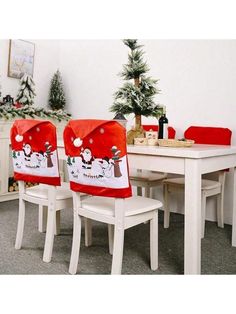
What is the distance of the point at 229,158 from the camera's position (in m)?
1.95

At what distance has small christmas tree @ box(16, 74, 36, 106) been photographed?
3.97 m

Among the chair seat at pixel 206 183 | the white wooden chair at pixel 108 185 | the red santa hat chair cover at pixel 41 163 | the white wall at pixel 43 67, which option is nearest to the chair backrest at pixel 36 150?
the red santa hat chair cover at pixel 41 163

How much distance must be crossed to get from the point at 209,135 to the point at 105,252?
1431mm

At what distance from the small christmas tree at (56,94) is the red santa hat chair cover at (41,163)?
2361mm

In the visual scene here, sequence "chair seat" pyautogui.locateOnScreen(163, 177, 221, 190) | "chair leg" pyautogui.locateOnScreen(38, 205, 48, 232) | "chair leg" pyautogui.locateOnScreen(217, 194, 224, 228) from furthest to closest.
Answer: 1. "chair leg" pyautogui.locateOnScreen(217, 194, 224, 228)
2. "chair leg" pyautogui.locateOnScreen(38, 205, 48, 232)
3. "chair seat" pyautogui.locateOnScreen(163, 177, 221, 190)

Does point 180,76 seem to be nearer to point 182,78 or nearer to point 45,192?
point 182,78

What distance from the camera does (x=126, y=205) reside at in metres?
1.65

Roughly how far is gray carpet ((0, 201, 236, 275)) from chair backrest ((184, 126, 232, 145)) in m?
0.79

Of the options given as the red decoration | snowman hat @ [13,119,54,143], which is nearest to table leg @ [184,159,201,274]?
snowman hat @ [13,119,54,143]

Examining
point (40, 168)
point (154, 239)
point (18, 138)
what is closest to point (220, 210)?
point (154, 239)

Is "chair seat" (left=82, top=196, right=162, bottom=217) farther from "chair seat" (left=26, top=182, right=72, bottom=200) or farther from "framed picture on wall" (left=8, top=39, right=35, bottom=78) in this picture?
"framed picture on wall" (left=8, top=39, right=35, bottom=78)

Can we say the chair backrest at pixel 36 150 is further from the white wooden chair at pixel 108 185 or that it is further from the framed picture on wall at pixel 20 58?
the framed picture on wall at pixel 20 58

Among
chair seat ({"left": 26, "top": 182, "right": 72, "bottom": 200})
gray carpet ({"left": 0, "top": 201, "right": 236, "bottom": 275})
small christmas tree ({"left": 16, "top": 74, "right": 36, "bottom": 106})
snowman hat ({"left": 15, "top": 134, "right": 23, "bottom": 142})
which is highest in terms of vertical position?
small christmas tree ({"left": 16, "top": 74, "right": 36, "bottom": 106})

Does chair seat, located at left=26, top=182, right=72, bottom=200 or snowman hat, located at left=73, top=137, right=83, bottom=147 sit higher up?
snowman hat, located at left=73, top=137, right=83, bottom=147
